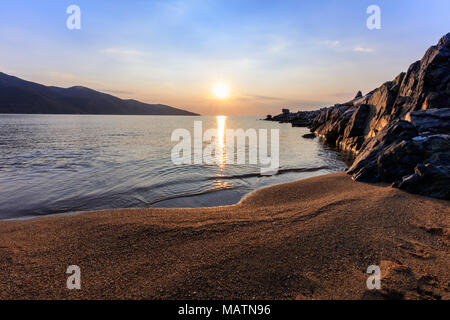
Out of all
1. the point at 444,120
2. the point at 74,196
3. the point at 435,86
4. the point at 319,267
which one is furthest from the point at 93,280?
the point at 435,86

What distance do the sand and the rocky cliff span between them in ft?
4.06

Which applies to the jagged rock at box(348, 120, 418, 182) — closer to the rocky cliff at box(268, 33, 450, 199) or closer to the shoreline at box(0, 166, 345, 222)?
the rocky cliff at box(268, 33, 450, 199)

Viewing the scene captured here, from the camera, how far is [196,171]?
14695 millimetres

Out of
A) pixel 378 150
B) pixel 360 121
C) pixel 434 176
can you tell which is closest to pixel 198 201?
pixel 434 176

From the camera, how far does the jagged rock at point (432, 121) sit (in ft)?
36.7

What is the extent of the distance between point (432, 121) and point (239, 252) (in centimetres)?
1388

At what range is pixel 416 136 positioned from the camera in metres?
10.6

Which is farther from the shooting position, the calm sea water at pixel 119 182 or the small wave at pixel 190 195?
the small wave at pixel 190 195

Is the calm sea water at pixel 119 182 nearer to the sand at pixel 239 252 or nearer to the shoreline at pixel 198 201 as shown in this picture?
the shoreline at pixel 198 201

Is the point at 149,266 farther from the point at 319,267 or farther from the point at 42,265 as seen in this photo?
the point at 319,267

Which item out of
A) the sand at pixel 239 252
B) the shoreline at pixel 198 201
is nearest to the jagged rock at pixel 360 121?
the sand at pixel 239 252

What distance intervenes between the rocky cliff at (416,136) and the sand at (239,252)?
1.24m

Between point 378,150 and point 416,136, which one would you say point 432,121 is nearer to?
point 416,136
